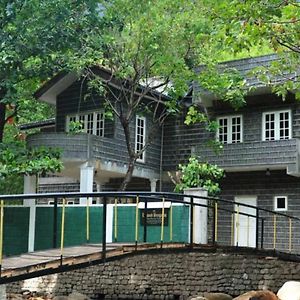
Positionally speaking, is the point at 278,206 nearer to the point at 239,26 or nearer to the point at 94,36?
the point at 94,36

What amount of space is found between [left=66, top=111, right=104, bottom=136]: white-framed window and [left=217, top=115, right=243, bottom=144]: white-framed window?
15.4 ft

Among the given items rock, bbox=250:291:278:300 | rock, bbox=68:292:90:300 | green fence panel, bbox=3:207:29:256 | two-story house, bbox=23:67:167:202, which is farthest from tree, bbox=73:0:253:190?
rock, bbox=250:291:278:300

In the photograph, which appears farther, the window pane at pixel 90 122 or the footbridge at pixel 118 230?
the window pane at pixel 90 122

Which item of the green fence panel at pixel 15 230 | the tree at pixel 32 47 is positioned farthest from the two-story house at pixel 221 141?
the green fence panel at pixel 15 230

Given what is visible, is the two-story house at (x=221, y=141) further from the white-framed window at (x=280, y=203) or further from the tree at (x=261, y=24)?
the tree at (x=261, y=24)

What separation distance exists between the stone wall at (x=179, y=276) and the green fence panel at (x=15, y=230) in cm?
208

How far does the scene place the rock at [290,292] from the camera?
55.4ft

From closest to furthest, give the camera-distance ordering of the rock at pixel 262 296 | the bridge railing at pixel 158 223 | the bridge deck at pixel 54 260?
the bridge deck at pixel 54 260 < the rock at pixel 262 296 < the bridge railing at pixel 158 223

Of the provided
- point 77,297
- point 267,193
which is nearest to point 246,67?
point 267,193

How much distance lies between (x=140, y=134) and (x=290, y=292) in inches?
430

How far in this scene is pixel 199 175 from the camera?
75.7 ft

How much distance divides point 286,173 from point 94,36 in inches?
331

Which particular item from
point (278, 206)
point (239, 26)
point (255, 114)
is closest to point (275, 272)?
point (278, 206)

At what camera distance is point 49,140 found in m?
23.1
